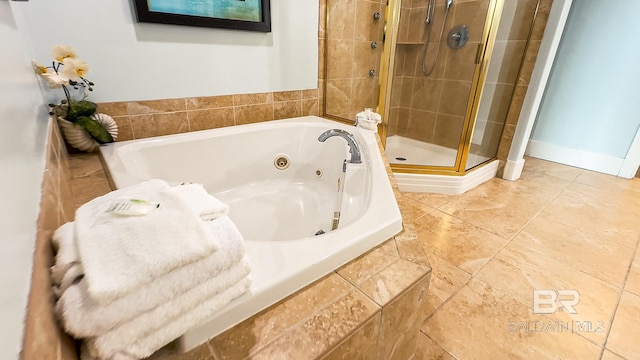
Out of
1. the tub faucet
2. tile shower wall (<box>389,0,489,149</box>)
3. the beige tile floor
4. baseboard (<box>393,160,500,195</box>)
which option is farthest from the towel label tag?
tile shower wall (<box>389,0,489,149</box>)

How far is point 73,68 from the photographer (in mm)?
1103

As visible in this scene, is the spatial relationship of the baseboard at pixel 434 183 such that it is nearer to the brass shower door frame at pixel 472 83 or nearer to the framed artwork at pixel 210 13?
the brass shower door frame at pixel 472 83

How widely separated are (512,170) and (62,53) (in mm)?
2930

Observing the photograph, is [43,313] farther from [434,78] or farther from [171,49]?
[434,78]

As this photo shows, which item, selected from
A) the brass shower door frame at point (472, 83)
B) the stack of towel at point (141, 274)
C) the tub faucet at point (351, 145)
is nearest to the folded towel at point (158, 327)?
the stack of towel at point (141, 274)

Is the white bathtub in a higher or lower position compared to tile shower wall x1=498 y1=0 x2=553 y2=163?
lower

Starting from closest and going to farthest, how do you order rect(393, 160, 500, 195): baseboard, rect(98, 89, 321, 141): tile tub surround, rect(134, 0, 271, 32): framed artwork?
rect(134, 0, 271, 32): framed artwork < rect(98, 89, 321, 141): tile tub surround < rect(393, 160, 500, 195): baseboard

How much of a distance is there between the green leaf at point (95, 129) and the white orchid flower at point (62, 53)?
0.24 metres

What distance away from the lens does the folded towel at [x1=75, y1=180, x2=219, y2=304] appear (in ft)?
1.22

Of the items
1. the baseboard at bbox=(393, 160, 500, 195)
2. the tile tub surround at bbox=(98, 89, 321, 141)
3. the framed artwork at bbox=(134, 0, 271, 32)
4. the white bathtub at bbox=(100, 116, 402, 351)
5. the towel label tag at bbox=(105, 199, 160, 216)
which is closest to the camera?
the towel label tag at bbox=(105, 199, 160, 216)

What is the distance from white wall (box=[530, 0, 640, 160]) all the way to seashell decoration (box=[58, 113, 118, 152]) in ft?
11.3

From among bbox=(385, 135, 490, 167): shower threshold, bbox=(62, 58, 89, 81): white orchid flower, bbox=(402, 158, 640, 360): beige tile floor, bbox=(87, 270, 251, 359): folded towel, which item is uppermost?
bbox=(62, 58, 89, 81): white orchid flower

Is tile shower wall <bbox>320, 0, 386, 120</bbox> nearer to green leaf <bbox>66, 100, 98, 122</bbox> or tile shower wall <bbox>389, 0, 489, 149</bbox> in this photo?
tile shower wall <bbox>389, 0, 489, 149</bbox>

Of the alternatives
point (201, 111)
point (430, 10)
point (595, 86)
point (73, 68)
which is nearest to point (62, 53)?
point (73, 68)
